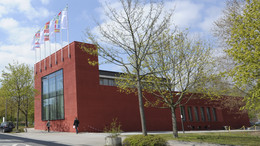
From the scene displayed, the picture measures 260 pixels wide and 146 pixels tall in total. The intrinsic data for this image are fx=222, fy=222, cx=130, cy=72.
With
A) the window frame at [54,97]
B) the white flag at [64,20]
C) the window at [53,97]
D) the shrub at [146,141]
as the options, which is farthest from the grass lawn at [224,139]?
the white flag at [64,20]

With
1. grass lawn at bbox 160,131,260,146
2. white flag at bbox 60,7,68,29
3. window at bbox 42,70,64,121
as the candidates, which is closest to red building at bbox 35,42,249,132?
window at bbox 42,70,64,121

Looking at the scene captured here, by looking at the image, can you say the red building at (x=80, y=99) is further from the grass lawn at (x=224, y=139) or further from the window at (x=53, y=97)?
the grass lawn at (x=224, y=139)

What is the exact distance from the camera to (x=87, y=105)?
23984mm

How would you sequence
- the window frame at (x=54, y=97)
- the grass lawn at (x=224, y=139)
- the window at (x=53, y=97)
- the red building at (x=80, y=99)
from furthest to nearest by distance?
the window at (x=53, y=97) → the window frame at (x=54, y=97) → the red building at (x=80, y=99) → the grass lawn at (x=224, y=139)

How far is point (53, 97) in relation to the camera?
92.0ft

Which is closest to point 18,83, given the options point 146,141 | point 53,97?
point 53,97

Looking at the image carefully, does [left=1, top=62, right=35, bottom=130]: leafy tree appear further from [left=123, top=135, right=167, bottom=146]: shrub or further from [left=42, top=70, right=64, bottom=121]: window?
[left=123, top=135, right=167, bottom=146]: shrub

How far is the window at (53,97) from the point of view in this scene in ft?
86.6

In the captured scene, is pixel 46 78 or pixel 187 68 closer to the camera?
pixel 187 68

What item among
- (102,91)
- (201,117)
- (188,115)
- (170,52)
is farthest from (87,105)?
(201,117)

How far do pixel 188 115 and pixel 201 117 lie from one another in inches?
132

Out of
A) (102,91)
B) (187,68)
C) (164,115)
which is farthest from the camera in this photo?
(164,115)

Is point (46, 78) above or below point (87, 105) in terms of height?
above

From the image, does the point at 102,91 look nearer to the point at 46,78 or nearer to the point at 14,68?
the point at 46,78
